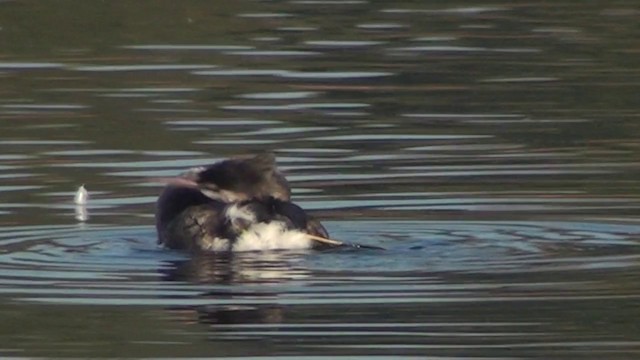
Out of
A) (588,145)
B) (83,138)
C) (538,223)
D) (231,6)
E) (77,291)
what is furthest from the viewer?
(231,6)

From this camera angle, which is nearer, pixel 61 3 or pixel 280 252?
pixel 280 252

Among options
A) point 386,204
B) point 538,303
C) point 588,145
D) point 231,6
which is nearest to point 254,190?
point 386,204

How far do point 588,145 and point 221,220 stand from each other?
12.6 feet

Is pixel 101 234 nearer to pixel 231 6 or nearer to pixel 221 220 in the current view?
pixel 221 220

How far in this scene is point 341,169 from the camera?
49.1 feet

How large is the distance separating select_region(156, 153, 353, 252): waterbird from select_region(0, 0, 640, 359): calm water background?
138mm

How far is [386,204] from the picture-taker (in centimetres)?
1366

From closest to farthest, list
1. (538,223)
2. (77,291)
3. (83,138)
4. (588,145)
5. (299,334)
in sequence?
(299,334), (77,291), (538,223), (588,145), (83,138)

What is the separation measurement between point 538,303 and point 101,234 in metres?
3.08

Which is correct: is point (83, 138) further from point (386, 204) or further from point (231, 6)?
point (231, 6)

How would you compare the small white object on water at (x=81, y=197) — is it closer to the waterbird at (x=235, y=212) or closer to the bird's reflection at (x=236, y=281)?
the waterbird at (x=235, y=212)

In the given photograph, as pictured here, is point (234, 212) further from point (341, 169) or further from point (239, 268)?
point (341, 169)

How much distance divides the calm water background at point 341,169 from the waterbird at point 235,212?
14cm

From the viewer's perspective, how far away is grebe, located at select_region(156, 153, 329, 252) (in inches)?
479
